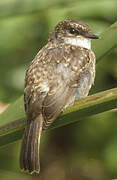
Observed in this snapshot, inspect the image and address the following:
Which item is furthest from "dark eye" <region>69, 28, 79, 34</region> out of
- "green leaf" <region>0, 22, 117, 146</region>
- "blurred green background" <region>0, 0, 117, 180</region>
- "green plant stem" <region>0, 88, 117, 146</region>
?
"green plant stem" <region>0, 88, 117, 146</region>

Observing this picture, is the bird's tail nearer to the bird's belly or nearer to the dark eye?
the bird's belly

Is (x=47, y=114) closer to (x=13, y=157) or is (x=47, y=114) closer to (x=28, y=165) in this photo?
(x=28, y=165)

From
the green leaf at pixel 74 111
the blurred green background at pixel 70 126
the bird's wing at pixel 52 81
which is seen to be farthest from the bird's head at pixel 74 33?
the green leaf at pixel 74 111

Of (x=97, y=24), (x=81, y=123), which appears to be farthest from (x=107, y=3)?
(x=81, y=123)

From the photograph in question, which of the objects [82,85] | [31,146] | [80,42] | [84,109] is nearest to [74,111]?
[84,109]

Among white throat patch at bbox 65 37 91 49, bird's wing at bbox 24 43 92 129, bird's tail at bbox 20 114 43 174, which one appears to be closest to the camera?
bird's tail at bbox 20 114 43 174

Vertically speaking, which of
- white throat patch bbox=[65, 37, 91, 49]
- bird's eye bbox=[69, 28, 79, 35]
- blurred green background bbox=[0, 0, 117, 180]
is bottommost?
blurred green background bbox=[0, 0, 117, 180]

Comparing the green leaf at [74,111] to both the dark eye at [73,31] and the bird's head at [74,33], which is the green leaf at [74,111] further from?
the dark eye at [73,31]
